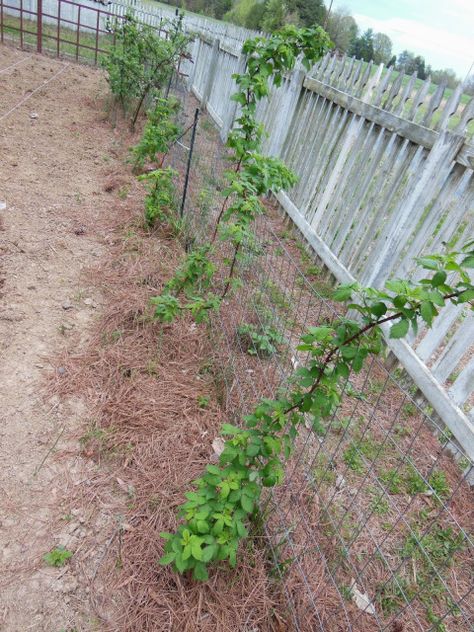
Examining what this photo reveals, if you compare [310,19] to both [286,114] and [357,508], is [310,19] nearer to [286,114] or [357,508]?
[286,114]

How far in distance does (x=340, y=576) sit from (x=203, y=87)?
37.0 ft

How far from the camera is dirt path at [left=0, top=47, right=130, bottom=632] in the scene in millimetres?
1858

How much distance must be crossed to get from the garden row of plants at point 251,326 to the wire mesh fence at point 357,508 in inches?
5.2

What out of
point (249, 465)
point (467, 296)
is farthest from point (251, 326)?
point (467, 296)

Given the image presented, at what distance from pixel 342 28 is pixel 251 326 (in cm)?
5866

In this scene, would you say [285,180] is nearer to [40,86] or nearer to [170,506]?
[170,506]

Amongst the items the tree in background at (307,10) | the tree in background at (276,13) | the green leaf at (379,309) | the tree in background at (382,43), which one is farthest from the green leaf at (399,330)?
the tree in background at (382,43)

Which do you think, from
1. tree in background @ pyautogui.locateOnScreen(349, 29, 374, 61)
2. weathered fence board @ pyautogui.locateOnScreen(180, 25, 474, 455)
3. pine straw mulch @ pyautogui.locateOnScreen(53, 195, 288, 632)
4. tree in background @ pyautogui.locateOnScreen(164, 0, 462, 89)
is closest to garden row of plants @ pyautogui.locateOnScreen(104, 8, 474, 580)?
pine straw mulch @ pyautogui.locateOnScreen(53, 195, 288, 632)

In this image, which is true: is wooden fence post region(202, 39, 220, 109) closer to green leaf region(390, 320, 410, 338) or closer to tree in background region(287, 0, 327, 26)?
green leaf region(390, 320, 410, 338)

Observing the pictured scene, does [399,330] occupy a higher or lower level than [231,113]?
higher

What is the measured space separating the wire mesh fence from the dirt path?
35.0 inches

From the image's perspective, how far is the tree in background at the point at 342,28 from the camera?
151 feet

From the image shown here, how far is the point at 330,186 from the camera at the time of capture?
4656 mm

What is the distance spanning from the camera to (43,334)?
10.0ft
